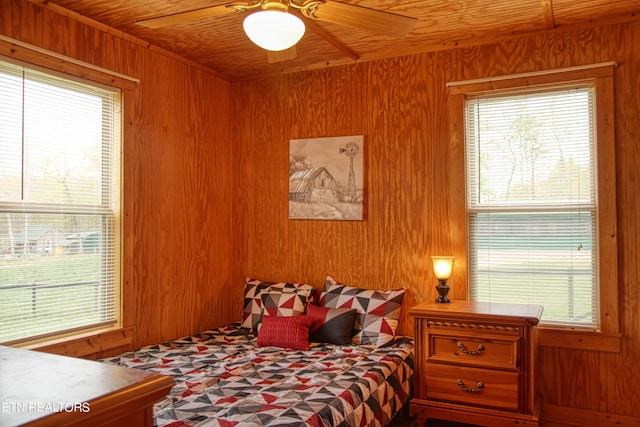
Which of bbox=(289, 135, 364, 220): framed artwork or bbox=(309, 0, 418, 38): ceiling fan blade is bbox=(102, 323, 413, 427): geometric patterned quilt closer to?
bbox=(289, 135, 364, 220): framed artwork

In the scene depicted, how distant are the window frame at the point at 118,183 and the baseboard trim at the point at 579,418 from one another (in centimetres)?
267

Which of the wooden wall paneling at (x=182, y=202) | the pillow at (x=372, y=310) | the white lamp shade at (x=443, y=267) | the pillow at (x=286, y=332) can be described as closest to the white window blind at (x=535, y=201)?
the white lamp shade at (x=443, y=267)

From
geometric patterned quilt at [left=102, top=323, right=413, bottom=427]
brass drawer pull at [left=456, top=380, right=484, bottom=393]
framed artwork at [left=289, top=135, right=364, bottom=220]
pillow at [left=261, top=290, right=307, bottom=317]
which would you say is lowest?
brass drawer pull at [left=456, top=380, right=484, bottom=393]

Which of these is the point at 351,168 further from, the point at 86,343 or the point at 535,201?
the point at 86,343

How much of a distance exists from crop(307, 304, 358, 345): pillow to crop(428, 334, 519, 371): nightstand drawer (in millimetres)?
610

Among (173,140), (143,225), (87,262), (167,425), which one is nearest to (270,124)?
(173,140)

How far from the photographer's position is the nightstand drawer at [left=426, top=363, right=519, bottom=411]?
273 cm

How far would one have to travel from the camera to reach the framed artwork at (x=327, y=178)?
371cm

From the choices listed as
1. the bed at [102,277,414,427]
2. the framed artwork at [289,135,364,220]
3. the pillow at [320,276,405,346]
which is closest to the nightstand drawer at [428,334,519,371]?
the bed at [102,277,414,427]

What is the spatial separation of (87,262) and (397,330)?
2079mm

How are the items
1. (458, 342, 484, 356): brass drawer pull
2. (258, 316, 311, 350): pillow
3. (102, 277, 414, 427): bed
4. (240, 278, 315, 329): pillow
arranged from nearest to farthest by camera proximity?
(102, 277, 414, 427): bed
(458, 342, 484, 356): brass drawer pull
(258, 316, 311, 350): pillow
(240, 278, 315, 329): pillow

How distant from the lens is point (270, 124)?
160 inches

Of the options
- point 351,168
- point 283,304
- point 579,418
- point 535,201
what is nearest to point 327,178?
point 351,168

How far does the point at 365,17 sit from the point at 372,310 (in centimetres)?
197
